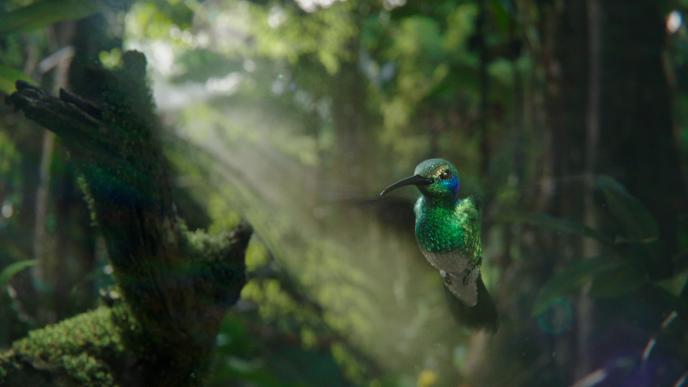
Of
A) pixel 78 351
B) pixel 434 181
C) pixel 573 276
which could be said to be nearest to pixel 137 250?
pixel 78 351

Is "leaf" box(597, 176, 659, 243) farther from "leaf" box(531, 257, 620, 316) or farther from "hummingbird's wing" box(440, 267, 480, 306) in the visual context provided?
"hummingbird's wing" box(440, 267, 480, 306)

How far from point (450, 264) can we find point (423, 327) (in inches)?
109

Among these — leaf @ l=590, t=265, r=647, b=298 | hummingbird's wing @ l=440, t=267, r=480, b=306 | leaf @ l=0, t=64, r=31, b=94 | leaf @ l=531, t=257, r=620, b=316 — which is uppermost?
leaf @ l=0, t=64, r=31, b=94

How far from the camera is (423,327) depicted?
11.0 ft

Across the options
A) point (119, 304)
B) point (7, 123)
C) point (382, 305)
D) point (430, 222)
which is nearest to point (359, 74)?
point (382, 305)

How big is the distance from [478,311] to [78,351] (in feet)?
1.97

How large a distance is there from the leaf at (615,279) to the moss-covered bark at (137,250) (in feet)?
2.85

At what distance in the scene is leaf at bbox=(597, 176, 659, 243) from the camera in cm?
135

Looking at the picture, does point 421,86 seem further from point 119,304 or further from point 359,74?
point 119,304

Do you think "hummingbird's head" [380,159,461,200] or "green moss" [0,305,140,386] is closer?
"hummingbird's head" [380,159,461,200]

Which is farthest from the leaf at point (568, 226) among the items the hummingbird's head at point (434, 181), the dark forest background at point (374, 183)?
the hummingbird's head at point (434, 181)

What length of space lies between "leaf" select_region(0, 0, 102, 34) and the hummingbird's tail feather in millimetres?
761

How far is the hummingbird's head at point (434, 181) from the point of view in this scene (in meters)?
0.64

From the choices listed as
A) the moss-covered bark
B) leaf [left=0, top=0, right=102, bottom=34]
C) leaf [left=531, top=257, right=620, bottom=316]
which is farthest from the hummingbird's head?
leaf [left=531, top=257, right=620, bottom=316]
